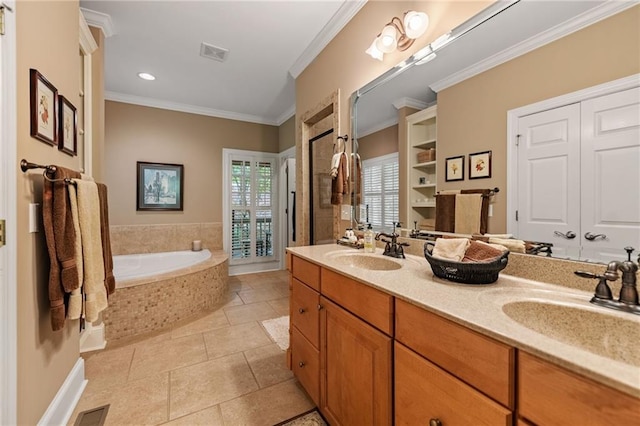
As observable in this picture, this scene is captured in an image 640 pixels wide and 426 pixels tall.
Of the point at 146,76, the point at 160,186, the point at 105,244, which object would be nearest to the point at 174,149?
the point at 160,186

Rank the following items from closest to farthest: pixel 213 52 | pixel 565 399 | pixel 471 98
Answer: pixel 565 399 < pixel 471 98 < pixel 213 52

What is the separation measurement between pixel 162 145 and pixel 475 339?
4553 millimetres

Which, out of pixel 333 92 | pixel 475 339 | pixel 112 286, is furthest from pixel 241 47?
pixel 475 339

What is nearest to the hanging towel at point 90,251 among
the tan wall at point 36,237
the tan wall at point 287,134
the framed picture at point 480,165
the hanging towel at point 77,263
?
the hanging towel at point 77,263

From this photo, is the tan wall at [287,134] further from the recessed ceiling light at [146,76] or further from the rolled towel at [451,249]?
the rolled towel at [451,249]

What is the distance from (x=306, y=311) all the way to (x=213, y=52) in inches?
106

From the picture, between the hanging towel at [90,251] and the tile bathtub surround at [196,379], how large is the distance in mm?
636

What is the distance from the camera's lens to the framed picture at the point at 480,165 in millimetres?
1263

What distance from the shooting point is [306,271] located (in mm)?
1603

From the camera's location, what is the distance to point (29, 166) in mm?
1176

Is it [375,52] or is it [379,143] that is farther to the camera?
[379,143]

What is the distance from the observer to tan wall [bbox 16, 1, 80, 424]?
1.15m

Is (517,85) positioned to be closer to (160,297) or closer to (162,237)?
(160,297)

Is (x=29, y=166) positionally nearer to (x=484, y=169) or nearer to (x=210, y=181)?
(x=484, y=169)
